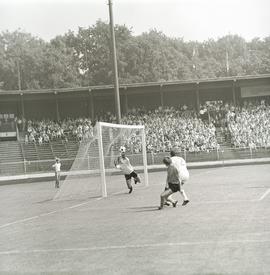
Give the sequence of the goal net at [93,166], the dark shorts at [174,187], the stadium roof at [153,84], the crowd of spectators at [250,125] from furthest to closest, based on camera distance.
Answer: the stadium roof at [153,84]
the crowd of spectators at [250,125]
the goal net at [93,166]
the dark shorts at [174,187]

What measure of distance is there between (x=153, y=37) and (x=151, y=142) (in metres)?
53.5

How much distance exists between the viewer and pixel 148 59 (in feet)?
281

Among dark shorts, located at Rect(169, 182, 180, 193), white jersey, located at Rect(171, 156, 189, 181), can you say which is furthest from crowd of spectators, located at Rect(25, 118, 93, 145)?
dark shorts, located at Rect(169, 182, 180, 193)

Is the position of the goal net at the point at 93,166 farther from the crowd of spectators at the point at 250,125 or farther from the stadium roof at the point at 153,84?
the stadium roof at the point at 153,84

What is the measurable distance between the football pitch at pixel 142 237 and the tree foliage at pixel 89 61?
64076mm

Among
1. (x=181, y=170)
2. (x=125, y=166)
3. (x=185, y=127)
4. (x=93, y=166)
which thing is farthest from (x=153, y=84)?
(x=181, y=170)

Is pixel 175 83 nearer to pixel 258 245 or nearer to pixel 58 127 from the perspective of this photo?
pixel 58 127

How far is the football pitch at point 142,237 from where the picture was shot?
9.28 meters

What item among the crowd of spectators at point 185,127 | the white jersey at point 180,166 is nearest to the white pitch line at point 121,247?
the white jersey at point 180,166

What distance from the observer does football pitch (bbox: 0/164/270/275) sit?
30.5ft

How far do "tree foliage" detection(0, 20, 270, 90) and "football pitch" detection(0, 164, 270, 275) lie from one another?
210 ft

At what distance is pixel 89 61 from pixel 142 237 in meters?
76.7

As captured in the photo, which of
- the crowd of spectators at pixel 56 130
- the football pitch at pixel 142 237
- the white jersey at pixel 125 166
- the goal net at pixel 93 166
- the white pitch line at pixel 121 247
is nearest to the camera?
the football pitch at pixel 142 237

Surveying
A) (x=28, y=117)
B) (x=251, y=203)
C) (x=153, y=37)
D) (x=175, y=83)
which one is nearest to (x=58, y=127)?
(x=28, y=117)
